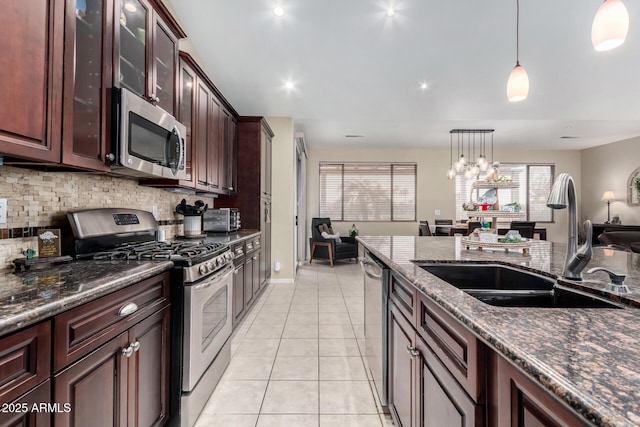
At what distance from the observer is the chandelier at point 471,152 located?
563 cm

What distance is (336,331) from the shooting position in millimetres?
2863

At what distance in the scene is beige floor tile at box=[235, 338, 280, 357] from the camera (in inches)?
95.3

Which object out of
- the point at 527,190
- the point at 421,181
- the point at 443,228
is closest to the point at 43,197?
the point at 443,228

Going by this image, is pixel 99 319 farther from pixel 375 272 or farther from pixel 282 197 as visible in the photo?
pixel 282 197

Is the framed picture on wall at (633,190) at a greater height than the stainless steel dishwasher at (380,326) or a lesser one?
greater

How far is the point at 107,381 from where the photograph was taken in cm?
108

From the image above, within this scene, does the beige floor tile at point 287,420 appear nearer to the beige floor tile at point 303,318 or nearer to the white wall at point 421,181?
the beige floor tile at point 303,318

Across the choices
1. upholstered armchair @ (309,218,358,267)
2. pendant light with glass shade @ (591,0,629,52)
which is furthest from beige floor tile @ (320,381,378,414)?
upholstered armchair @ (309,218,358,267)

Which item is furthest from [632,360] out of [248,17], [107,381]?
[248,17]

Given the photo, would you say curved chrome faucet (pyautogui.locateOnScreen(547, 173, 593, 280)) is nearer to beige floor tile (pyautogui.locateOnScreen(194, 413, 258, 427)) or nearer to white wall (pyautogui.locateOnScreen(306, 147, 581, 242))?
beige floor tile (pyautogui.locateOnScreen(194, 413, 258, 427))

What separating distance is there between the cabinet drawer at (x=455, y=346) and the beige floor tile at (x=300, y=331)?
6.05ft

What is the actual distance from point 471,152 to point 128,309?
8.10m

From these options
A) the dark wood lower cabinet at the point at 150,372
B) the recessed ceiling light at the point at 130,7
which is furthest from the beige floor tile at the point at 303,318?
the recessed ceiling light at the point at 130,7

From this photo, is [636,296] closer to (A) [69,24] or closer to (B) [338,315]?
(A) [69,24]
